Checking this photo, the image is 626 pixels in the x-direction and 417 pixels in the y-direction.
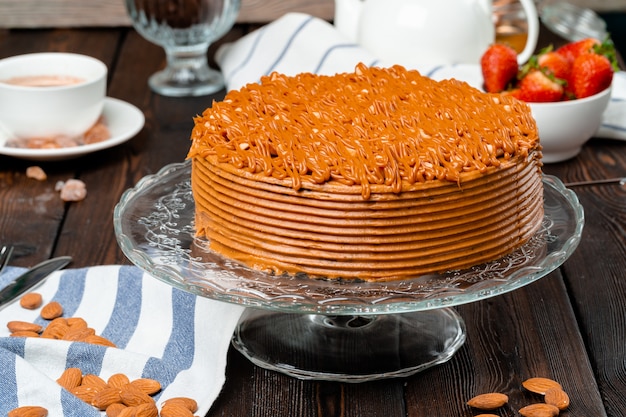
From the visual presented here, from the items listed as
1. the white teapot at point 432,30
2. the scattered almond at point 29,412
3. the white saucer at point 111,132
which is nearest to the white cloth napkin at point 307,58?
the white teapot at point 432,30

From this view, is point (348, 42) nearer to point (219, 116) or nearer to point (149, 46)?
point (149, 46)

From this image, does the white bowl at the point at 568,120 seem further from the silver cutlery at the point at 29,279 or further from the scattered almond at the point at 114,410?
the scattered almond at the point at 114,410

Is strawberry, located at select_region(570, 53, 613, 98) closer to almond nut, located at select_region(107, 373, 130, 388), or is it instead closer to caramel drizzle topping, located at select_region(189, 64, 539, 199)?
caramel drizzle topping, located at select_region(189, 64, 539, 199)

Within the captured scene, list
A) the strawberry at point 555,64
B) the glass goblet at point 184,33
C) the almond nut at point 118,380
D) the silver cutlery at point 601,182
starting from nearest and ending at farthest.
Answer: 1. the almond nut at point 118,380
2. the silver cutlery at point 601,182
3. the strawberry at point 555,64
4. the glass goblet at point 184,33

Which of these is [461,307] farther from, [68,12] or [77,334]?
[68,12]

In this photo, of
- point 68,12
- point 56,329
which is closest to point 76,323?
point 56,329

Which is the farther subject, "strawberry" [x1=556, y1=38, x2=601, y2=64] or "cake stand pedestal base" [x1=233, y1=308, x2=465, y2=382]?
"strawberry" [x1=556, y1=38, x2=601, y2=64]

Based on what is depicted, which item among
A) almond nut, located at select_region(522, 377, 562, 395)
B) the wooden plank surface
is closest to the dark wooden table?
almond nut, located at select_region(522, 377, 562, 395)
